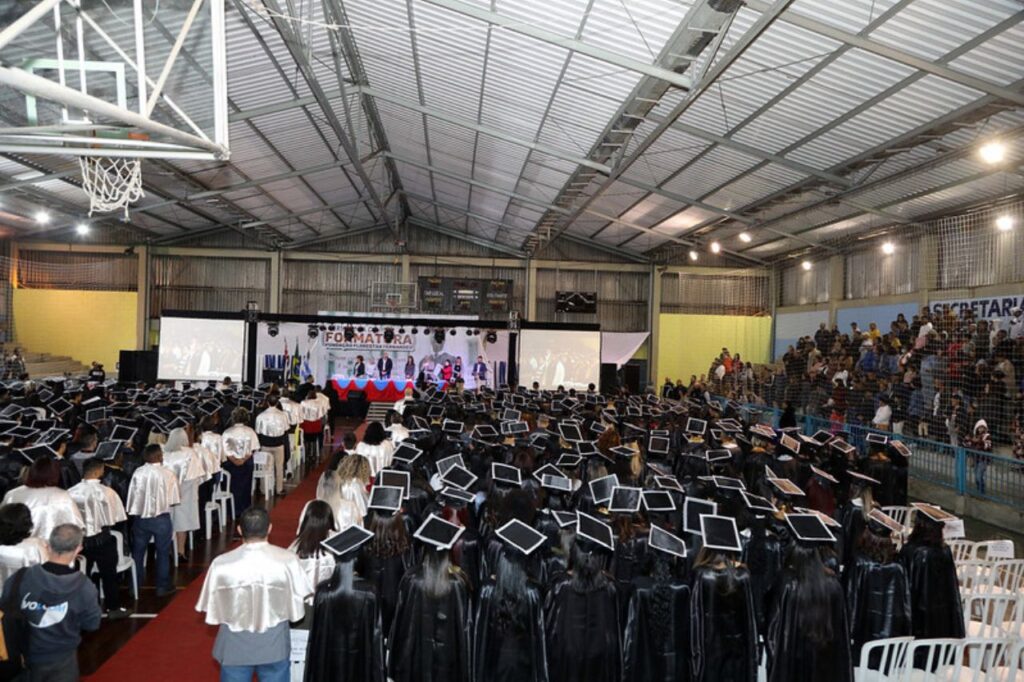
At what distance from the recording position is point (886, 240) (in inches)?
760

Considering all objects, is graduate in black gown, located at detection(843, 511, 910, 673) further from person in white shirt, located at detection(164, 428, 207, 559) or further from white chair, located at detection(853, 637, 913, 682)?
person in white shirt, located at detection(164, 428, 207, 559)

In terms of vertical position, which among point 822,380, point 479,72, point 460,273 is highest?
point 479,72

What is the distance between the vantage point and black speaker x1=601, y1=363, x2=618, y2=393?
74.3 ft

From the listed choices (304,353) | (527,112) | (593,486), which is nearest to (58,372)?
(304,353)

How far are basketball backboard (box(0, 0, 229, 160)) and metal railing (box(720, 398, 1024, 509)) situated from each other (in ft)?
32.1

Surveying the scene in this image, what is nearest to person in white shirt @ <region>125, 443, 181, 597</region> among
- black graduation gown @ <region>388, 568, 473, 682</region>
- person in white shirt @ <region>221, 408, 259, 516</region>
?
person in white shirt @ <region>221, 408, 259, 516</region>

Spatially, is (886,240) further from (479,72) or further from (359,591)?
(359,591)

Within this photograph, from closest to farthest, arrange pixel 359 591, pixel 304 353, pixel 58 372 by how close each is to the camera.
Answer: pixel 359 591 < pixel 304 353 < pixel 58 372

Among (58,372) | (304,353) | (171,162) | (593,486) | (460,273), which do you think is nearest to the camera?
(593,486)

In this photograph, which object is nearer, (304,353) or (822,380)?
(822,380)

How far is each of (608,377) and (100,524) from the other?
60.3 ft

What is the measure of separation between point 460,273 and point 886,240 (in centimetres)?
1462

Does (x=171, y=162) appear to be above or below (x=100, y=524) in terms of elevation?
above

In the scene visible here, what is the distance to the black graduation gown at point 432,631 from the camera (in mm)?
4148
